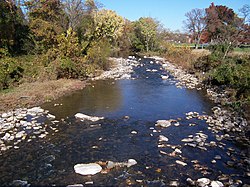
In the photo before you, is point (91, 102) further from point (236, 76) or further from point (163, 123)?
point (236, 76)

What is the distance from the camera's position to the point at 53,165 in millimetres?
5691

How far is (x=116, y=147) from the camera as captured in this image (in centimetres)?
670

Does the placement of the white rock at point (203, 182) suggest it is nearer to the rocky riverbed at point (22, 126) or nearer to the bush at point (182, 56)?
the rocky riverbed at point (22, 126)

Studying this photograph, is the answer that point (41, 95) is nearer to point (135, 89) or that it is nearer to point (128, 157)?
point (135, 89)

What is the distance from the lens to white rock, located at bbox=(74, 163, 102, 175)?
5348mm

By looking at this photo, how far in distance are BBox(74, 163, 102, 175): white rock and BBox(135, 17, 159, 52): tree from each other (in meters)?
33.9

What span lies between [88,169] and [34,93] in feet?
25.3

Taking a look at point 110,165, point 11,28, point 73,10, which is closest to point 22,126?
point 110,165

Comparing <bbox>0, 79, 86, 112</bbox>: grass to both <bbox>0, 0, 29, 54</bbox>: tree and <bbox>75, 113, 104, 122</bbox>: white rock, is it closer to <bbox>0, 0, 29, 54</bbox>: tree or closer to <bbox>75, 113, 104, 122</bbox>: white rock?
<bbox>75, 113, 104, 122</bbox>: white rock

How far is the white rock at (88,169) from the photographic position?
535cm

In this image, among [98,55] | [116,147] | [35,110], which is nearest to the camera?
[116,147]

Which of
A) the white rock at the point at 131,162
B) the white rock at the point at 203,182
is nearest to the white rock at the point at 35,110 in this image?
the white rock at the point at 131,162

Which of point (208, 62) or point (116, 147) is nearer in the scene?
point (116, 147)

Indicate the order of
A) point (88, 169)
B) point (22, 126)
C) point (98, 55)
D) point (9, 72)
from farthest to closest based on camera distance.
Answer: point (98, 55), point (9, 72), point (22, 126), point (88, 169)
